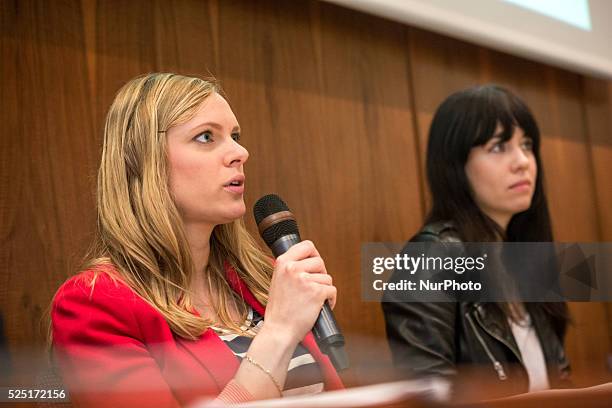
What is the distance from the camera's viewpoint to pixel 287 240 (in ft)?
3.03

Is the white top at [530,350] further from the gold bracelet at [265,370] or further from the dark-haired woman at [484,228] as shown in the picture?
the gold bracelet at [265,370]

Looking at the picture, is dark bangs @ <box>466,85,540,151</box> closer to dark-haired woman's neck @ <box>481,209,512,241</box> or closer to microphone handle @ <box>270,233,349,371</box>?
dark-haired woman's neck @ <box>481,209,512,241</box>

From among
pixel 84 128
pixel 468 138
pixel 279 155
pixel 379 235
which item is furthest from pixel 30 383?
pixel 468 138

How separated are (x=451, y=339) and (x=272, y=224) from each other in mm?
539

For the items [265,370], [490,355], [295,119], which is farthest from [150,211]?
[490,355]

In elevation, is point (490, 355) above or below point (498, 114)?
below

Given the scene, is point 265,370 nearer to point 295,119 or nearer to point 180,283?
point 180,283

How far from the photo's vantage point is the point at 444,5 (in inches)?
64.4

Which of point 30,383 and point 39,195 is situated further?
point 39,195

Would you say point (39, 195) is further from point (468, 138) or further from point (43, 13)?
point (468, 138)

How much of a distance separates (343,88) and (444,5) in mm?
296

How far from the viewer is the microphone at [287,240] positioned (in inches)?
33.9

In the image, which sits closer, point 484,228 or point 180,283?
point 180,283

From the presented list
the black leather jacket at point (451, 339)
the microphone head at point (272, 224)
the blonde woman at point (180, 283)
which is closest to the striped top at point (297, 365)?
the blonde woman at point (180, 283)
